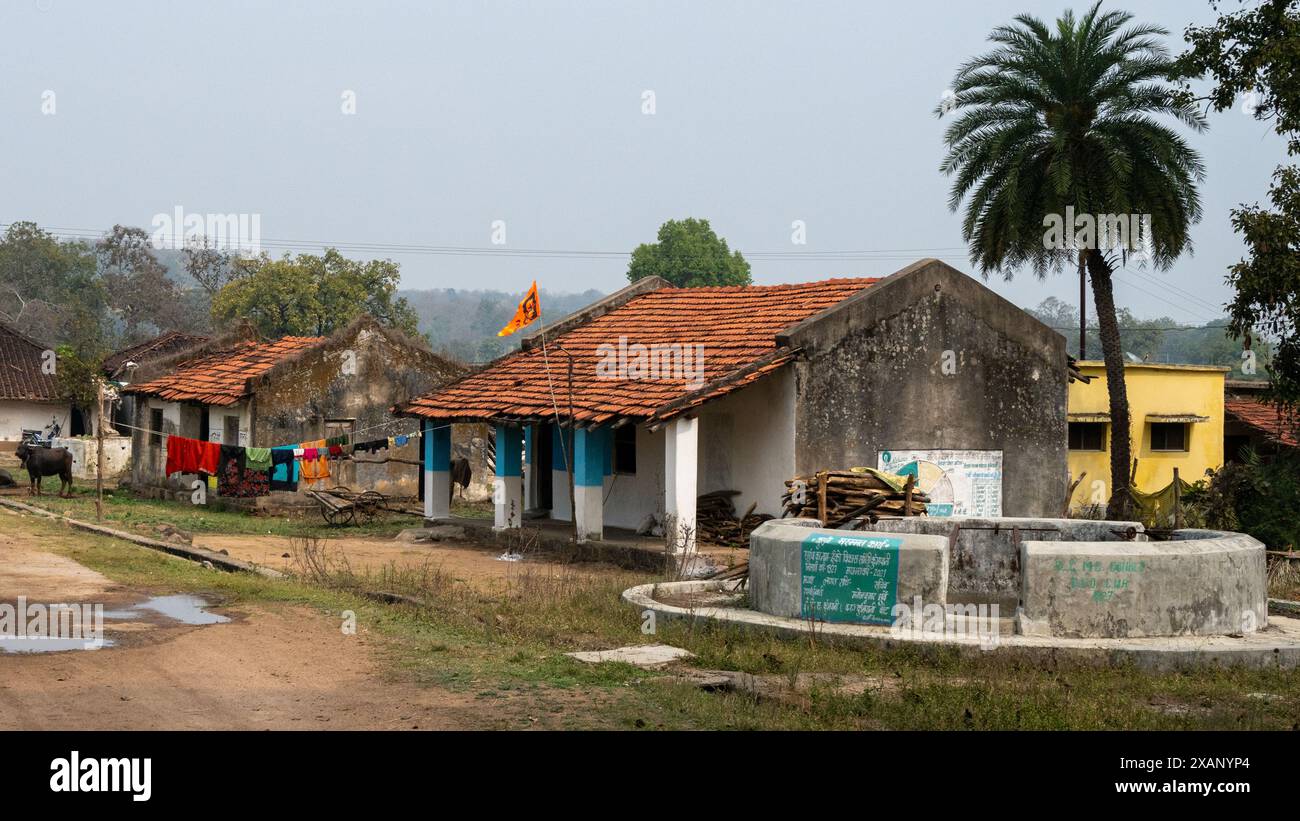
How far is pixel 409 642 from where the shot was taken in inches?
469

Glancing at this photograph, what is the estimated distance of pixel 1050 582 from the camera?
11.8 m

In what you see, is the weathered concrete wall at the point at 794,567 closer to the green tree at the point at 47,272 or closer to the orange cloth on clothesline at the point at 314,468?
the orange cloth on clothesline at the point at 314,468

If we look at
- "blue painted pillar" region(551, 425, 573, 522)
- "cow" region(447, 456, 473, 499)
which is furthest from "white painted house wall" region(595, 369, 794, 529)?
"cow" region(447, 456, 473, 499)

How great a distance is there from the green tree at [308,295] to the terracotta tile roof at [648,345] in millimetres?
30538

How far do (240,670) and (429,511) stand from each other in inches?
618

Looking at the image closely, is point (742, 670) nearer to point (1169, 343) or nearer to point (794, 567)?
point (794, 567)

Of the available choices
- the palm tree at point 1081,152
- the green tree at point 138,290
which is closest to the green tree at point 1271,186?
the palm tree at point 1081,152

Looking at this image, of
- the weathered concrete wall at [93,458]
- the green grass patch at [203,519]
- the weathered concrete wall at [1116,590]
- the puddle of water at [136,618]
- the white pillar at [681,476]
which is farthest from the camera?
the weathered concrete wall at [93,458]

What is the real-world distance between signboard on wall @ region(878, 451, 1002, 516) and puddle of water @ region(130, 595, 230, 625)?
38.2 ft

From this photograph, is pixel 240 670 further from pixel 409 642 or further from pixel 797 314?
pixel 797 314

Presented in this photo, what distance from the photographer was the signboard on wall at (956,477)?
21.9 m

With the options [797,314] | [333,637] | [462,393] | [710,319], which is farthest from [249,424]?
[333,637]

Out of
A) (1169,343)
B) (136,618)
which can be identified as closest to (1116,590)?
(136,618)

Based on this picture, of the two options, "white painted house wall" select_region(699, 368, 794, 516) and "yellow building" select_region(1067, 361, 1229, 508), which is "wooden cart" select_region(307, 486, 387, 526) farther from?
"yellow building" select_region(1067, 361, 1229, 508)
